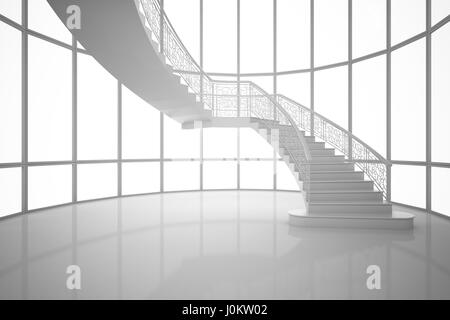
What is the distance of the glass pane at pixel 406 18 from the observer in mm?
9461

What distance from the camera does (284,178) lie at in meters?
13.9

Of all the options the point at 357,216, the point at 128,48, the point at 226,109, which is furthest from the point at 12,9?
the point at 357,216

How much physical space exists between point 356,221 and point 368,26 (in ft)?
21.5

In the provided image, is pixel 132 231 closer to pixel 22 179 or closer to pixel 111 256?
pixel 111 256

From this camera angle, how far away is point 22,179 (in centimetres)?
881

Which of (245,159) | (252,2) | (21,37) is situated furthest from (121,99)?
(252,2)

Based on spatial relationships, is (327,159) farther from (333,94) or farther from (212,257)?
(212,257)

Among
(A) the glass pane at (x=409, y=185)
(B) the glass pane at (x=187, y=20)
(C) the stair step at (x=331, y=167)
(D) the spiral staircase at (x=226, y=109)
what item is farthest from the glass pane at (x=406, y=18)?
(B) the glass pane at (x=187, y=20)

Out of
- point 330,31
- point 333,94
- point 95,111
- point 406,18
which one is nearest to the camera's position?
point 406,18

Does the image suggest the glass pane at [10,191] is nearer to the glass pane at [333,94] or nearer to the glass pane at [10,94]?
the glass pane at [10,94]

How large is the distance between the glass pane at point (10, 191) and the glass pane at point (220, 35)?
7374 millimetres

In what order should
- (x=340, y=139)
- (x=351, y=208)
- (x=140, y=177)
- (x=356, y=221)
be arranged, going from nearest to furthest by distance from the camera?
1. (x=356, y=221)
2. (x=351, y=208)
3. (x=340, y=139)
4. (x=140, y=177)

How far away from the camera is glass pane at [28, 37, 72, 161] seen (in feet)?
30.3

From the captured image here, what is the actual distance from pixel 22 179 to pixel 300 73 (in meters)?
8.98
